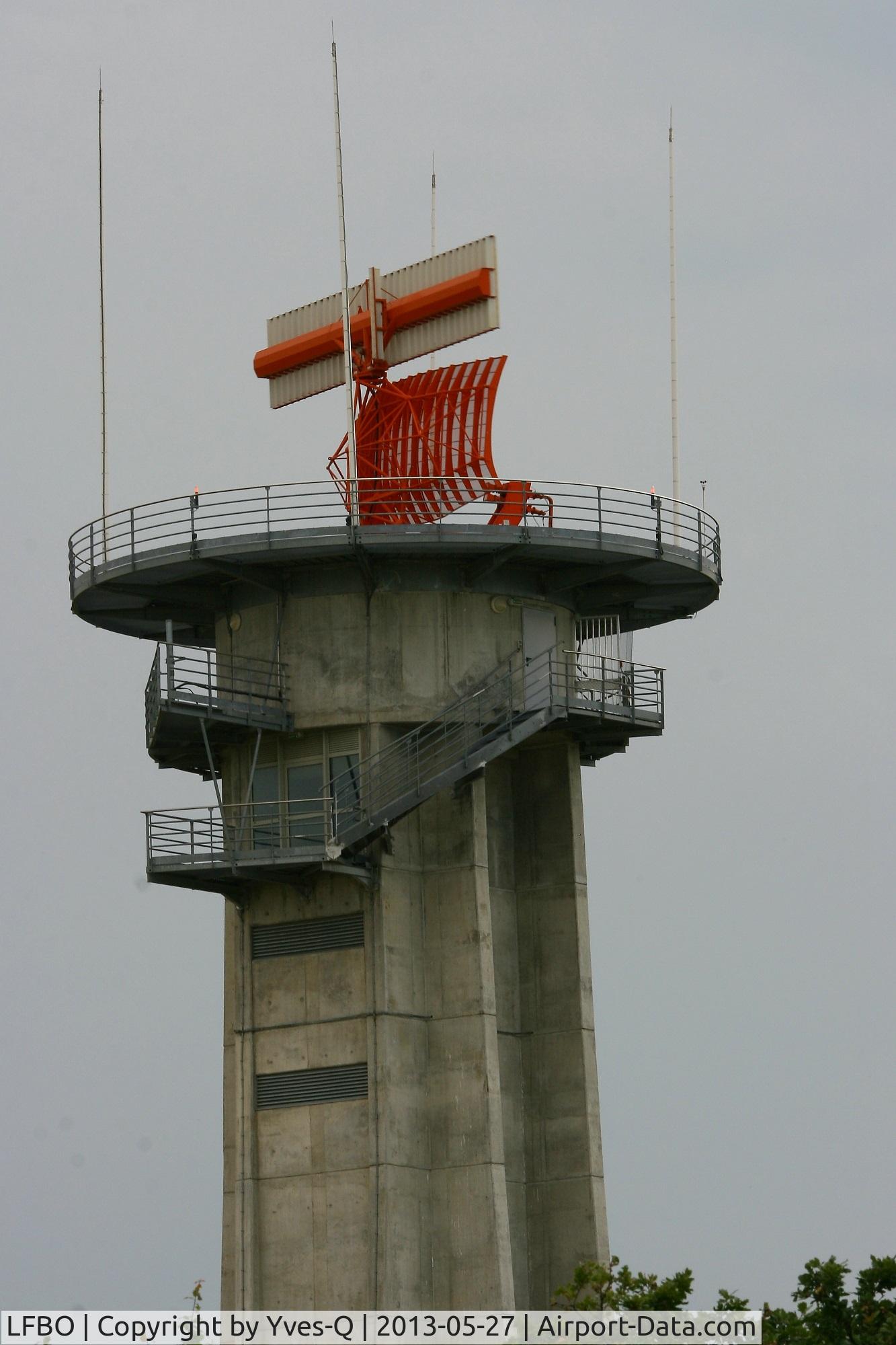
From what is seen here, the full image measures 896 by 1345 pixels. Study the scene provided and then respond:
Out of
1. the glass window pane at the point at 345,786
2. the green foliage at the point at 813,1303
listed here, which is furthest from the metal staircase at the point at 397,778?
the green foliage at the point at 813,1303

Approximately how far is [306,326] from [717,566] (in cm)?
1026

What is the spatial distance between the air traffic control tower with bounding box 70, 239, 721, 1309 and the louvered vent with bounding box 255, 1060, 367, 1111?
2.1 inches

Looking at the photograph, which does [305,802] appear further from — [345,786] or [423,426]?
[423,426]

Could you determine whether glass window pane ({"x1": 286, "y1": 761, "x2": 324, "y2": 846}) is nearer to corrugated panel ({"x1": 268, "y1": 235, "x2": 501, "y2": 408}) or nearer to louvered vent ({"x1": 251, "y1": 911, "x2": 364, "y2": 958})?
louvered vent ({"x1": 251, "y1": 911, "x2": 364, "y2": 958})

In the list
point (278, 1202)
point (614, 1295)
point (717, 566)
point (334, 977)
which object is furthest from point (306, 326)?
point (614, 1295)

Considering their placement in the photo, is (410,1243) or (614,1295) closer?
(614,1295)

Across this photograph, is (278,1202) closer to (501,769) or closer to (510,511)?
(501,769)

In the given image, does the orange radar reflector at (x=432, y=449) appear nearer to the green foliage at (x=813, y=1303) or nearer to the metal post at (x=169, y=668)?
the metal post at (x=169, y=668)

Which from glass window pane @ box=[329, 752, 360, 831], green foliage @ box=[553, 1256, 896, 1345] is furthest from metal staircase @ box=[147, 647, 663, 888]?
green foliage @ box=[553, 1256, 896, 1345]

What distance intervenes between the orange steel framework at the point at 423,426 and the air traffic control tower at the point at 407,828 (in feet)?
0.23

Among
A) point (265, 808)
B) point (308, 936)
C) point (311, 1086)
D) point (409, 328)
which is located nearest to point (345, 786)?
point (265, 808)

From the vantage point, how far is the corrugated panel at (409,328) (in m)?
64.4

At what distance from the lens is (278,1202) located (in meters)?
61.5

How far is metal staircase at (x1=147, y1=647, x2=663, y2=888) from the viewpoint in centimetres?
6088
